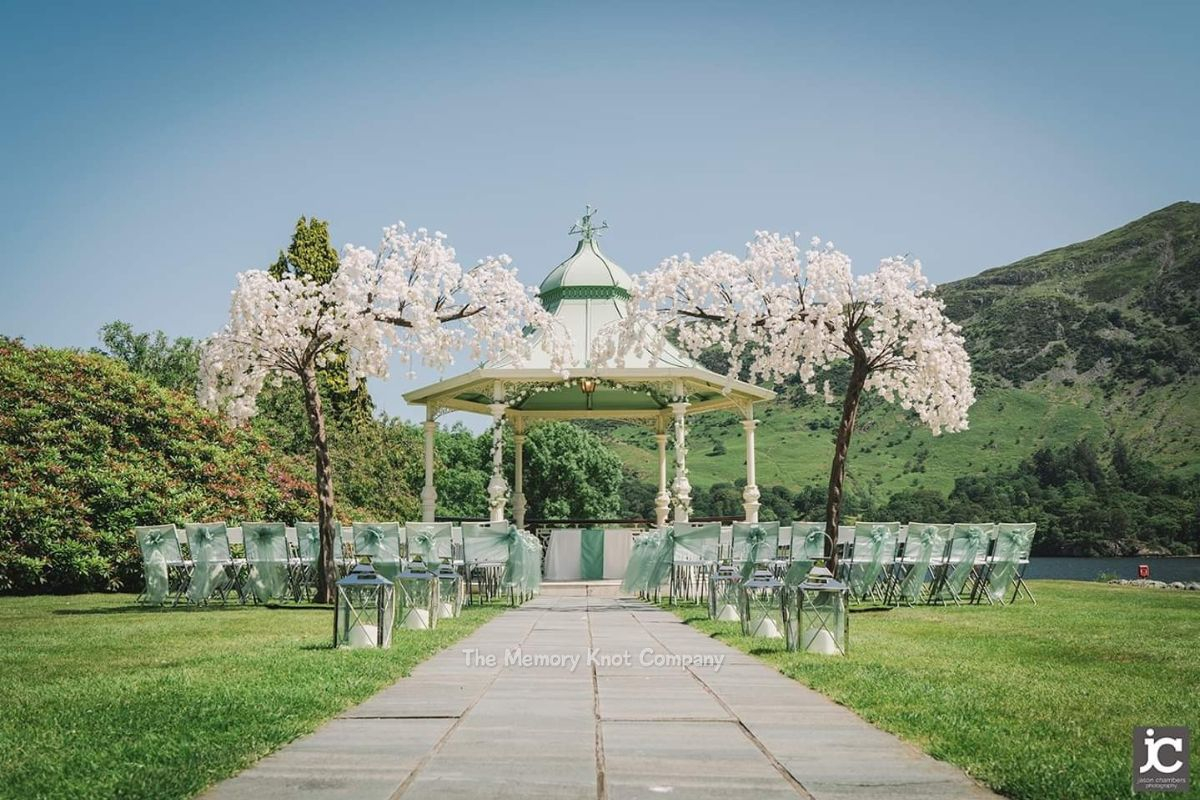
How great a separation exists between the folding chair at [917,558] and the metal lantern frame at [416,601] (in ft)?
21.7

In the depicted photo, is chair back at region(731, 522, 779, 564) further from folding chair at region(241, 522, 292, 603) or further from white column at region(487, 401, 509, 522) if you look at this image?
white column at region(487, 401, 509, 522)

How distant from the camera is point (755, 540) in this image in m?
13.0

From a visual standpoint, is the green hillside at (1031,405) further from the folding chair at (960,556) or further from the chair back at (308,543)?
the chair back at (308,543)

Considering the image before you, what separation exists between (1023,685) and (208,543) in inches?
408

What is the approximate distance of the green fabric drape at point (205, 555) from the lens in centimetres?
1300

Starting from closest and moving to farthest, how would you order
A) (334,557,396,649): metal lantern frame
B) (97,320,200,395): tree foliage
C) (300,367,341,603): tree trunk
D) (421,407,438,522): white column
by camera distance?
(334,557,396,649): metal lantern frame
(300,367,341,603): tree trunk
(421,407,438,522): white column
(97,320,200,395): tree foliage

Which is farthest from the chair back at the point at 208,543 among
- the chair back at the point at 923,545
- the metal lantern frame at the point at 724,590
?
the chair back at the point at 923,545

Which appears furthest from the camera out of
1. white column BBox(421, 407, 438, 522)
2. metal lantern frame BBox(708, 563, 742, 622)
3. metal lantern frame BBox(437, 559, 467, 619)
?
white column BBox(421, 407, 438, 522)

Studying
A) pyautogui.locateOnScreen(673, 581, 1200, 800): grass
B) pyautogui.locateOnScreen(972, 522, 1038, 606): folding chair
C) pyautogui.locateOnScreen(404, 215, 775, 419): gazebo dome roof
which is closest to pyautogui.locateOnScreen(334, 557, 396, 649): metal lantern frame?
pyautogui.locateOnScreen(673, 581, 1200, 800): grass

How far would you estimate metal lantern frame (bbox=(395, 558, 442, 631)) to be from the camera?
9648 mm

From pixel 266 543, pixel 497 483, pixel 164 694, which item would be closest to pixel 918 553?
pixel 497 483

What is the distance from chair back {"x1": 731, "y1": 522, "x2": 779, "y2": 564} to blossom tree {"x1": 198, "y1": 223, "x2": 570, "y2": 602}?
4.48 m

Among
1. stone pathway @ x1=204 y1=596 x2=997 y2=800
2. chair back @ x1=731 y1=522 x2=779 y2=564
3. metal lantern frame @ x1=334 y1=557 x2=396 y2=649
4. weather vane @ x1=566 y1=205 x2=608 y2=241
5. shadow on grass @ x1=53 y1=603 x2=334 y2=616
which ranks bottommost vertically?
shadow on grass @ x1=53 y1=603 x2=334 y2=616

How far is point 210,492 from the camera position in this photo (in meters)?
17.7
